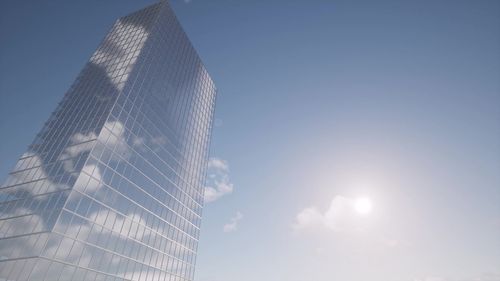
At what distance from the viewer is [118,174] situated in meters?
Result: 43.6

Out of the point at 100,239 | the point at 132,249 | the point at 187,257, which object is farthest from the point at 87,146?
the point at 187,257

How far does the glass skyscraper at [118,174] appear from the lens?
33531 millimetres

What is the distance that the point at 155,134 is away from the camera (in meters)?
54.4

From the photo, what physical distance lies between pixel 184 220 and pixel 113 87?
98.7ft

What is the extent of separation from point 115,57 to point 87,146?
25.4 meters

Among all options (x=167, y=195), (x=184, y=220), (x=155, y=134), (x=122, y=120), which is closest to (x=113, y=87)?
(x=122, y=120)

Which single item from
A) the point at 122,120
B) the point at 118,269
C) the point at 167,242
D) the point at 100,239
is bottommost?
the point at 118,269

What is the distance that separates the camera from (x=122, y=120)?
46500 mm

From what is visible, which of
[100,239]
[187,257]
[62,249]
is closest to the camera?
[62,249]

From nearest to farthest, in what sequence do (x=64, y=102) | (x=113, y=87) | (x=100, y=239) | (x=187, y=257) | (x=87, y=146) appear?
(x=100, y=239)
(x=87, y=146)
(x=113, y=87)
(x=64, y=102)
(x=187, y=257)

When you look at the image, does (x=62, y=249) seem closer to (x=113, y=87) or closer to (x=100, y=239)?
(x=100, y=239)

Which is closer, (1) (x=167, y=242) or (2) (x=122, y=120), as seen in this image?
(2) (x=122, y=120)

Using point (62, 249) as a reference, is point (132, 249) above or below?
above

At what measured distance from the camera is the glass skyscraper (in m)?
33.5
